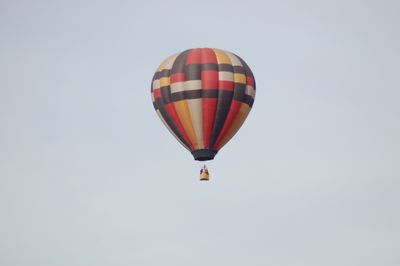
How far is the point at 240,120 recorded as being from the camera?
126062 millimetres

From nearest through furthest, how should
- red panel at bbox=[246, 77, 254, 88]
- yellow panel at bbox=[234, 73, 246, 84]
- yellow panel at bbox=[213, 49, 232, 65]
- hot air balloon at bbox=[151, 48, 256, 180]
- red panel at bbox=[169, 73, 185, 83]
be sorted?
hot air balloon at bbox=[151, 48, 256, 180] < red panel at bbox=[169, 73, 185, 83] < yellow panel at bbox=[234, 73, 246, 84] < yellow panel at bbox=[213, 49, 232, 65] < red panel at bbox=[246, 77, 254, 88]

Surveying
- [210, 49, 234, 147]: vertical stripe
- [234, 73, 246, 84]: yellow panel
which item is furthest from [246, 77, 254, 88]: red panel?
[210, 49, 234, 147]: vertical stripe

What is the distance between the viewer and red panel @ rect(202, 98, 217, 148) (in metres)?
125

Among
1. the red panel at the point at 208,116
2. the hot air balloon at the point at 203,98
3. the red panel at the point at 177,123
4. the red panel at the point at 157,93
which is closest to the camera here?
the red panel at the point at 208,116

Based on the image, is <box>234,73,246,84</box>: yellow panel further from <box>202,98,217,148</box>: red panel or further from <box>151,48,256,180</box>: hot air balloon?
<box>202,98,217,148</box>: red panel

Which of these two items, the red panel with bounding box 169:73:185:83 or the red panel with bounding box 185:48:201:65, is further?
the red panel with bounding box 185:48:201:65

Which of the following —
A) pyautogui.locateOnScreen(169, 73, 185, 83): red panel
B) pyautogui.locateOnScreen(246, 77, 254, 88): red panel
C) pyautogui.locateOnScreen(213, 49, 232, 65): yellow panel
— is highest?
pyautogui.locateOnScreen(213, 49, 232, 65): yellow panel

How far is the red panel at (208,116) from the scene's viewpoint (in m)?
125

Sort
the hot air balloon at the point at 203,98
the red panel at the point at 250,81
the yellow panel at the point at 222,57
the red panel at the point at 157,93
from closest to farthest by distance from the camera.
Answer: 1. the hot air balloon at the point at 203,98
2. the yellow panel at the point at 222,57
3. the red panel at the point at 157,93
4. the red panel at the point at 250,81

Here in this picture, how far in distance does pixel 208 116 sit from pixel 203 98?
3.86 ft

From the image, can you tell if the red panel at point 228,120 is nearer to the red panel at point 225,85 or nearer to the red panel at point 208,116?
the red panel at point 208,116

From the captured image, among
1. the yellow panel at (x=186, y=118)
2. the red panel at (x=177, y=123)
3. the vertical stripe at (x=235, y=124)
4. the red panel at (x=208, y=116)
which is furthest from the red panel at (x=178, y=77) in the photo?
the vertical stripe at (x=235, y=124)

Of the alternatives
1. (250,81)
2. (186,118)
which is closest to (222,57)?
(250,81)

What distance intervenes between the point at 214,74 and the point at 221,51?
2.26m
